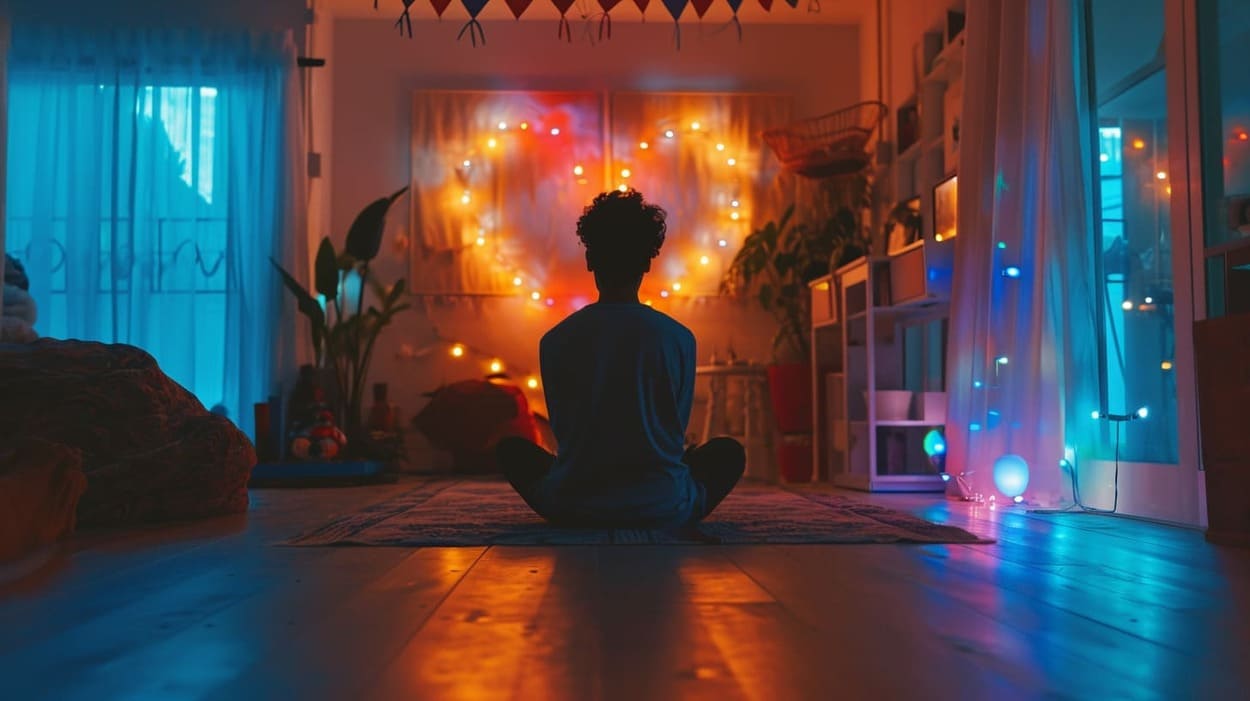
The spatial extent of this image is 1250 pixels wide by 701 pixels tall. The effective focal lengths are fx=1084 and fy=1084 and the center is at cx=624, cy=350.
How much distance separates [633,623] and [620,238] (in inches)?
49.1

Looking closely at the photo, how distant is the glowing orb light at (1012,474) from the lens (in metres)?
3.41

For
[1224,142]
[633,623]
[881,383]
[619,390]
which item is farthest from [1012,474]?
[633,623]

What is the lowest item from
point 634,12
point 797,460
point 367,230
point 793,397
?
point 797,460

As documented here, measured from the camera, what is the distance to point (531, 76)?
6480mm

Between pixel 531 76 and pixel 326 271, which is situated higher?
pixel 531 76

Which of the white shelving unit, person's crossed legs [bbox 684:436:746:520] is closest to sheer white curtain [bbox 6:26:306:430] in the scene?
the white shelving unit

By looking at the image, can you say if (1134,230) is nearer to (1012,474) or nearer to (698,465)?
(1012,474)

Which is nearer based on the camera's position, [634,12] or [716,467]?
[716,467]

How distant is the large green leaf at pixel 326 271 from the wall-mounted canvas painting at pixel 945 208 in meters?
3.00

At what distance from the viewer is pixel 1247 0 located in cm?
270

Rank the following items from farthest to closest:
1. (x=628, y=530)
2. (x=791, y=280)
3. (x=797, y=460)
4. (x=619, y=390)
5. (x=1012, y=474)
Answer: (x=791, y=280) → (x=797, y=460) → (x=1012, y=474) → (x=628, y=530) → (x=619, y=390)

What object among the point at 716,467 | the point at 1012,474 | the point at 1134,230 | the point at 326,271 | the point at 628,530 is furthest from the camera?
the point at 326,271

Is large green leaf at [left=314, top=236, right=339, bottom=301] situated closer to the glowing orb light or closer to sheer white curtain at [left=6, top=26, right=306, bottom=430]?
sheer white curtain at [left=6, top=26, right=306, bottom=430]

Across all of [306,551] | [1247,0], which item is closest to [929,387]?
[1247,0]
